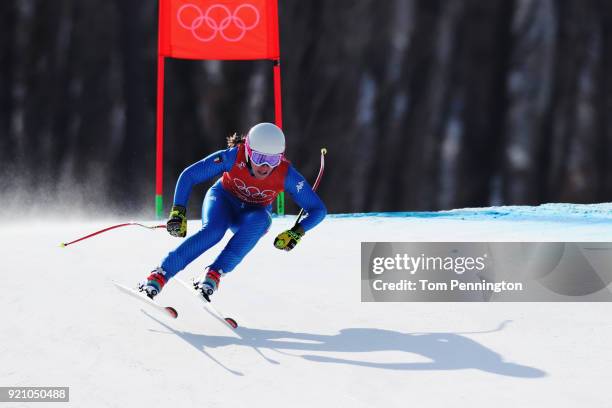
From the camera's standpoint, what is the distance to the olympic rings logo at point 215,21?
614cm

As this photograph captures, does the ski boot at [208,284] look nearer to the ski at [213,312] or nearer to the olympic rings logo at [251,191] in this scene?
the ski at [213,312]

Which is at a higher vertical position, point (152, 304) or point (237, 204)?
point (237, 204)

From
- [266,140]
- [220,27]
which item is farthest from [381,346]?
[220,27]

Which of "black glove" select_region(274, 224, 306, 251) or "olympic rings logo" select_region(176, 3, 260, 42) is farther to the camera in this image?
"olympic rings logo" select_region(176, 3, 260, 42)

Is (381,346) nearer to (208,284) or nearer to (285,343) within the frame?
(285,343)

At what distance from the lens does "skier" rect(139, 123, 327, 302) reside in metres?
3.05

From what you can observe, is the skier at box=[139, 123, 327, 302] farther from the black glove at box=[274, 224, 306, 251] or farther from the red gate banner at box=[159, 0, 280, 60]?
the red gate banner at box=[159, 0, 280, 60]
